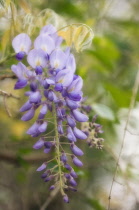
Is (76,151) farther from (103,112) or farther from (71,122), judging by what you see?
(103,112)

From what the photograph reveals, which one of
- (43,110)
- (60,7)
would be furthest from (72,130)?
(60,7)

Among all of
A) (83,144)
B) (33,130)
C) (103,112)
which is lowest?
(83,144)

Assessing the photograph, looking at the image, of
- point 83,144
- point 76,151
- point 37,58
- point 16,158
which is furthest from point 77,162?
point 83,144

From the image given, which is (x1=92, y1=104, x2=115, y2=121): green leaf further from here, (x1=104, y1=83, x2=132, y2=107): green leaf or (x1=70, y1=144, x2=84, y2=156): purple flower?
(x1=70, y1=144, x2=84, y2=156): purple flower

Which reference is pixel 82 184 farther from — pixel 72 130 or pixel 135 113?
pixel 72 130

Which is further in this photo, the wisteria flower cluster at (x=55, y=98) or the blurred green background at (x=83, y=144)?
the blurred green background at (x=83, y=144)

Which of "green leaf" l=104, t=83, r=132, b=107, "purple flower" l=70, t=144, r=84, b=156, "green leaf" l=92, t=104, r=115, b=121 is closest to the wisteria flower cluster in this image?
"purple flower" l=70, t=144, r=84, b=156

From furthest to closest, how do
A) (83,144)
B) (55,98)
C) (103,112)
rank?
(83,144) < (103,112) < (55,98)

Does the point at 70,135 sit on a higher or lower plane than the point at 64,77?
lower

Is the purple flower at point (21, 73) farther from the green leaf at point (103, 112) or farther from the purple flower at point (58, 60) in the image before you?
the green leaf at point (103, 112)

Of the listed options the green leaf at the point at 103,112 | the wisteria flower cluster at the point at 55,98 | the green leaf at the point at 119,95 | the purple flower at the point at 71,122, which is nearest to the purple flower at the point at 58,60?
the wisteria flower cluster at the point at 55,98
